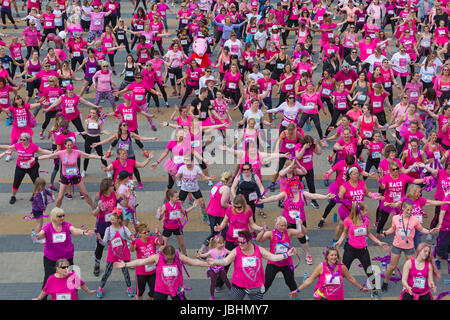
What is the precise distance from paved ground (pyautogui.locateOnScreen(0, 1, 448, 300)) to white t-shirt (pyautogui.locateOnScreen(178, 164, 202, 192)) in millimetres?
917

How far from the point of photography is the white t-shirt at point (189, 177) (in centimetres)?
1060

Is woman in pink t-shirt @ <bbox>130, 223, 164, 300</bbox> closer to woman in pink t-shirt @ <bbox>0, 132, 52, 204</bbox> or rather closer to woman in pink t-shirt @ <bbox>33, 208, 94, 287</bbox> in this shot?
woman in pink t-shirt @ <bbox>33, 208, 94, 287</bbox>

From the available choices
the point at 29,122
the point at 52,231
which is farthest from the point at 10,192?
the point at 52,231

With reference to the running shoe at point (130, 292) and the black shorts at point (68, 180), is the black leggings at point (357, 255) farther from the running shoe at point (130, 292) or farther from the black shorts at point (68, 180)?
the black shorts at point (68, 180)

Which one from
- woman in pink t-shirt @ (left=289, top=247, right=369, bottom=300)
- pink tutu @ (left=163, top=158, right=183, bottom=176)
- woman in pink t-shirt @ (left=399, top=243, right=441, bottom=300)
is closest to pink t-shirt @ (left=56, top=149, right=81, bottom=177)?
pink tutu @ (left=163, top=158, right=183, bottom=176)

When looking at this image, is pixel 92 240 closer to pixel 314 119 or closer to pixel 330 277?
pixel 330 277

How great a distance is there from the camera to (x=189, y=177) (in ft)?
34.8

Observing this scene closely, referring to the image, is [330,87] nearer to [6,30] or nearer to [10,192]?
[10,192]

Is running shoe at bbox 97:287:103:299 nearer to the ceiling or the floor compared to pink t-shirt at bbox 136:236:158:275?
nearer to the floor

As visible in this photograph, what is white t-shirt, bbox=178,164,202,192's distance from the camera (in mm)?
10602

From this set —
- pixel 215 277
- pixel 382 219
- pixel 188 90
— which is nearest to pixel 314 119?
pixel 188 90

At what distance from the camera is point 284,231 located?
8.80 meters

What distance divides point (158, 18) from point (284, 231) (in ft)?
37.9

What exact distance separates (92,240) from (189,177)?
6.58ft
